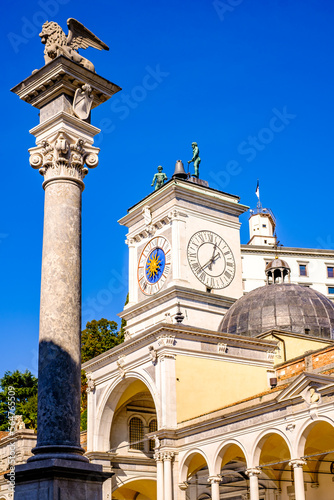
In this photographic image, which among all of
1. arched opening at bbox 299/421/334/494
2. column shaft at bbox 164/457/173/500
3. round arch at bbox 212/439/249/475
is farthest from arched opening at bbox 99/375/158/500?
arched opening at bbox 299/421/334/494

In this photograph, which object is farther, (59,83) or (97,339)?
(97,339)

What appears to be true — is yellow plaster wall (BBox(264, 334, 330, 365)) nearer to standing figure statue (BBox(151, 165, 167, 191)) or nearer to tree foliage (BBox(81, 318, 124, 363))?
standing figure statue (BBox(151, 165, 167, 191))

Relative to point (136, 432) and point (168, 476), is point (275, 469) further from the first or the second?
point (136, 432)

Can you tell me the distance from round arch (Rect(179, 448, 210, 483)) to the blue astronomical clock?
21.9 metres

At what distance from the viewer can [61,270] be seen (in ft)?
45.3

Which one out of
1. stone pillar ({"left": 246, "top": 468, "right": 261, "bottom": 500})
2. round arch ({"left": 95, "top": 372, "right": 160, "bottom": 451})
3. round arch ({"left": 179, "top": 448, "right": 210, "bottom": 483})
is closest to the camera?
stone pillar ({"left": 246, "top": 468, "right": 261, "bottom": 500})

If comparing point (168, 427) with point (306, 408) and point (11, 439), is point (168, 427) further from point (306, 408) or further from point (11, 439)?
point (11, 439)

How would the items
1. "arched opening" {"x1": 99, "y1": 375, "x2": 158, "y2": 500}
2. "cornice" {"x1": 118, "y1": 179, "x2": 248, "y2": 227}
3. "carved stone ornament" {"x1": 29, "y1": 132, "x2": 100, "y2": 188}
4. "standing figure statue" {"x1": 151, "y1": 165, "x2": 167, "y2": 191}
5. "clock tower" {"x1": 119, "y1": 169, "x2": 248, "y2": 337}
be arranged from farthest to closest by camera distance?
"standing figure statue" {"x1": 151, "y1": 165, "x2": 167, "y2": 191}, "cornice" {"x1": 118, "y1": 179, "x2": 248, "y2": 227}, "clock tower" {"x1": 119, "y1": 169, "x2": 248, "y2": 337}, "arched opening" {"x1": 99, "y1": 375, "x2": 158, "y2": 500}, "carved stone ornament" {"x1": 29, "y1": 132, "x2": 100, "y2": 188}

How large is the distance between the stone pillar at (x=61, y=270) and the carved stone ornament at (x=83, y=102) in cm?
2

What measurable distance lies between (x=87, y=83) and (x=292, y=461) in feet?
54.4

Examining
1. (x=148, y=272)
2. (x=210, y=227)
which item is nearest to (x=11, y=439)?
(x=148, y=272)

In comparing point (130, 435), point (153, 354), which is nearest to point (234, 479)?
point (130, 435)

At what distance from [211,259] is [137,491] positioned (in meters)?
19.3

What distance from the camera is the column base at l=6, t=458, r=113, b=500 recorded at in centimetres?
1207
